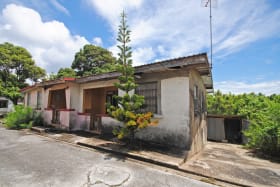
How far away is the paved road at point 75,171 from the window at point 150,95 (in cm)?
244

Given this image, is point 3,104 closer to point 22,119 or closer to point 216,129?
point 22,119

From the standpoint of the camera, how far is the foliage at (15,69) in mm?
18328

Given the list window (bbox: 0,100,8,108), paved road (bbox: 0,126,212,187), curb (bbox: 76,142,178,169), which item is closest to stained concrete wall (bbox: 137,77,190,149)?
curb (bbox: 76,142,178,169)

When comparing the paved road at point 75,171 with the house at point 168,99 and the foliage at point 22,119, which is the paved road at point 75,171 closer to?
the house at point 168,99

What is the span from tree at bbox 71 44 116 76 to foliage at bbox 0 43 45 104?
7371mm

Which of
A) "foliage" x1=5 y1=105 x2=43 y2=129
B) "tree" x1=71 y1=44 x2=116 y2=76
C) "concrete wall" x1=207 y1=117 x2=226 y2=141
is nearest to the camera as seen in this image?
"foliage" x1=5 y1=105 x2=43 y2=129

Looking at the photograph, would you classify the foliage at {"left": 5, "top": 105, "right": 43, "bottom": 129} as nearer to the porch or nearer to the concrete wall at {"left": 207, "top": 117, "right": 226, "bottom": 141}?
the porch

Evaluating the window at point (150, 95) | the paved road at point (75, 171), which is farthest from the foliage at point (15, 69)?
the window at point (150, 95)

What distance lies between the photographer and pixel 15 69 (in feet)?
65.0

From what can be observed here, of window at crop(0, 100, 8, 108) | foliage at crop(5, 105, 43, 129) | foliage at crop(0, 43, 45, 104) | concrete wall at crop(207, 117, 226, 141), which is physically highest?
foliage at crop(0, 43, 45, 104)

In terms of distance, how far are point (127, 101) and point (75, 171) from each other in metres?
2.84

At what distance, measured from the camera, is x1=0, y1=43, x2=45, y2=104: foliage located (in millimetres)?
18328

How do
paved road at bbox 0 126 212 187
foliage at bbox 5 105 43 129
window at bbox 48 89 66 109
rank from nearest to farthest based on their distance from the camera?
paved road at bbox 0 126 212 187 → foliage at bbox 5 105 43 129 → window at bbox 48 89 66 109

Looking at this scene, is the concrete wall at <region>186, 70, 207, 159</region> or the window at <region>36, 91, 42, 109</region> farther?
the window at <region>36, 91, 42, 109</region>
